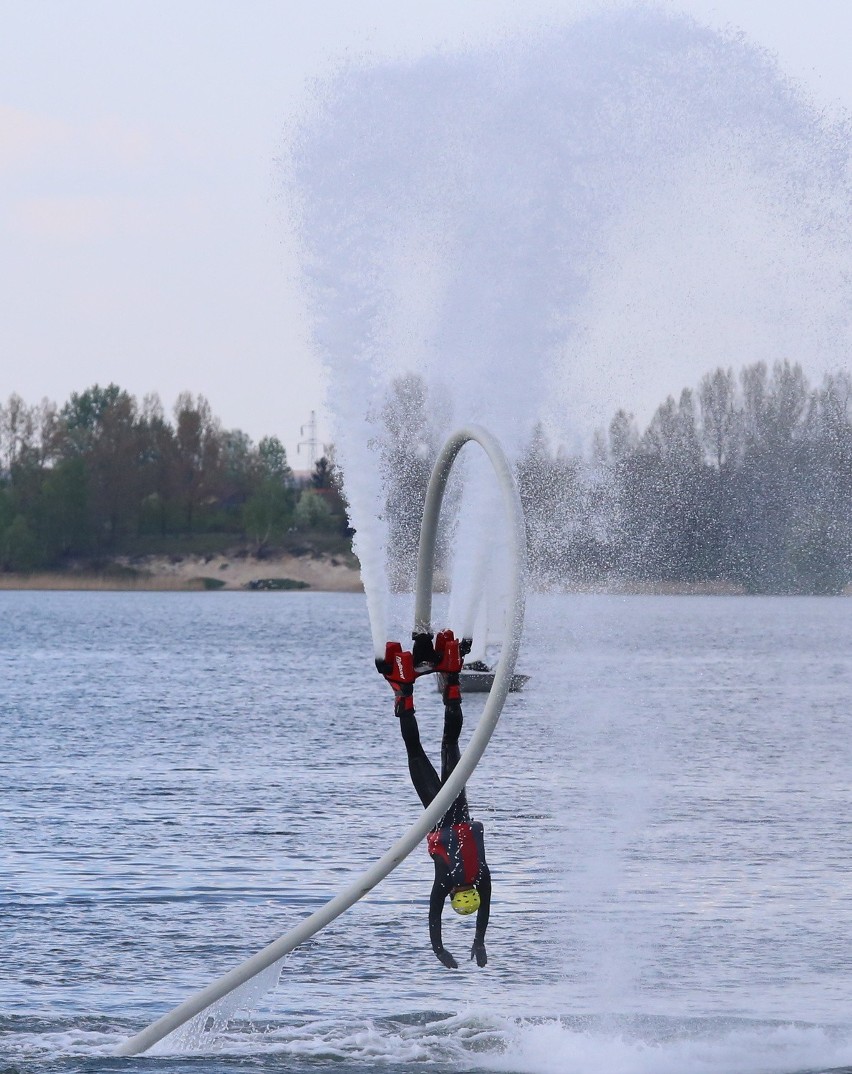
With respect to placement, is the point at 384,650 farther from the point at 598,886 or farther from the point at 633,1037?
the point at 598,886

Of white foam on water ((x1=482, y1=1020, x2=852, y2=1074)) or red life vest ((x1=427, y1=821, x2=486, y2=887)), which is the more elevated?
red life vest ((x1=427, y1=821, x2=486, y2=887))

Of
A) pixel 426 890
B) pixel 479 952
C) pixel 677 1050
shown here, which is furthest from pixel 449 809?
pixel 426 890

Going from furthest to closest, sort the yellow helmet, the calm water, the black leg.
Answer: the calm water < the yellow helmet < the black leg

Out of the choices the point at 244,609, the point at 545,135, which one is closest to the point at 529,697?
the point at 545,135

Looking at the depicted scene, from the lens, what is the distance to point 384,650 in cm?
1421

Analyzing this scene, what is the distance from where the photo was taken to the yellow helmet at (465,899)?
48.8ft

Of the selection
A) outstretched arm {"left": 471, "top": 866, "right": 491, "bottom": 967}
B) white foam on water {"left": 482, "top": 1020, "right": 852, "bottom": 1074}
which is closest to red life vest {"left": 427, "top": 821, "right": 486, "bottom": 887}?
outstretched arm {"left": 471, "top": 866, "right": 491, "bottom": 967}

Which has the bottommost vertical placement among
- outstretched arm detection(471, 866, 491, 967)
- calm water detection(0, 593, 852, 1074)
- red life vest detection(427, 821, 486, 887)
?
calm water detection(0, 593, 852, 1074)

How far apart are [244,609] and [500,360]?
15184 cm

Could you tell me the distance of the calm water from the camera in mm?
17094

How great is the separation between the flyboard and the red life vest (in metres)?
0.26

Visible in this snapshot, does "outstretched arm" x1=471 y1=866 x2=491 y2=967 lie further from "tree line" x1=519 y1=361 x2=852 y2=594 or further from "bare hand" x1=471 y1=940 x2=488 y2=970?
"tree line" x1=519 y1=361 x2=852 y2=594

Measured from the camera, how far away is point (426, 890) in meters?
25.3

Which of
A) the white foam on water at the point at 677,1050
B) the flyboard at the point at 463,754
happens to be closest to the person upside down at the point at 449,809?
the flyboard at the point at 463,754
